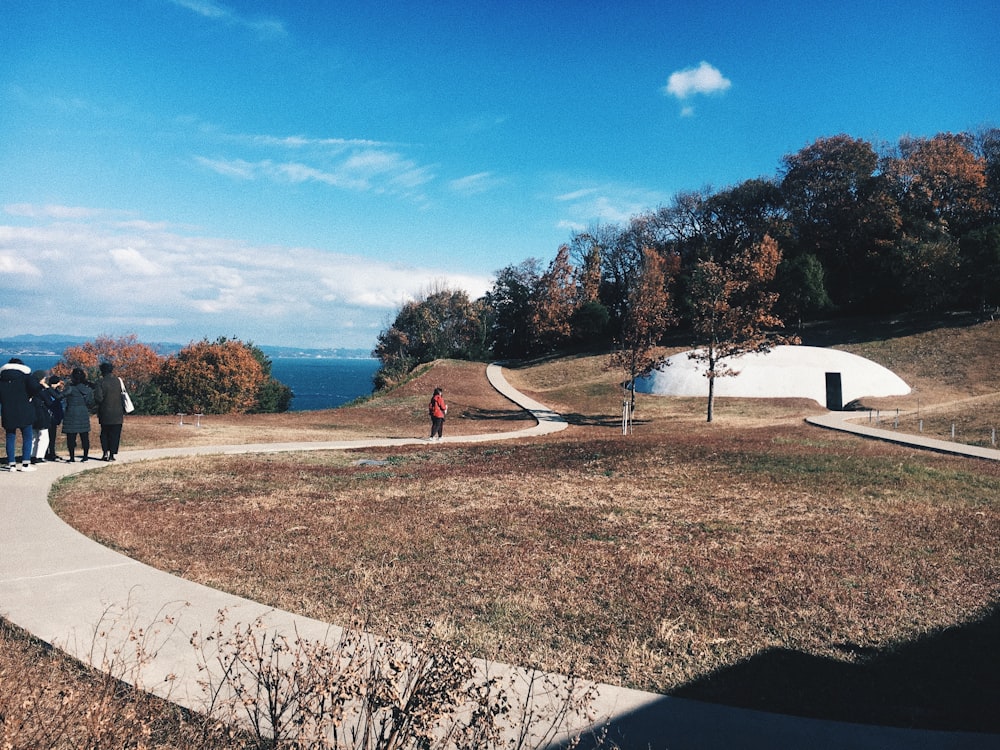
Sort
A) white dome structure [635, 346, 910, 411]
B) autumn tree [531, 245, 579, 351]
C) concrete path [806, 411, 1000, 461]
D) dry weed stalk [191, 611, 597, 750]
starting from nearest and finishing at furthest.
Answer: dry weed stalk [191, 611, 597, 750] → concrete path [806, 411, 1000, 461] → white dome structure [635, 346, 910, 411] → autumn tree [531, 245, 579, 351]

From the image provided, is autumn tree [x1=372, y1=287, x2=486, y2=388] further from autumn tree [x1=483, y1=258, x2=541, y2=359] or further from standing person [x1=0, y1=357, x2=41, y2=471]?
standing person [x1=0, y1=357, x2=41, y2=471]

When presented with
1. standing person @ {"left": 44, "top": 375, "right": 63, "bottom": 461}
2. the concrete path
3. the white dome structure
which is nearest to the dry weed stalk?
standing person @ {"left": 44, "top": 375, "right": 63, "bottom": 461}

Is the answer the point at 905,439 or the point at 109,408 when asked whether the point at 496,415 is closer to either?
the point at 905,439

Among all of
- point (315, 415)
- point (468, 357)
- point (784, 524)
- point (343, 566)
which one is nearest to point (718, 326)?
point (315, 415)

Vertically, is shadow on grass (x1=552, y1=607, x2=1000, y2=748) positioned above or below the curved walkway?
below

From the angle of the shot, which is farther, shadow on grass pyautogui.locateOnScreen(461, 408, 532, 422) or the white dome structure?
the white dome structure

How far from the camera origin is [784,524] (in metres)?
9.76

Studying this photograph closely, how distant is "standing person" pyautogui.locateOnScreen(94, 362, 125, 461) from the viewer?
45.4 feet

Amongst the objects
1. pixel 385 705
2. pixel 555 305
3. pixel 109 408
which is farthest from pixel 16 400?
pixel 555 305

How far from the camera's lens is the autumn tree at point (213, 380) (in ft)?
196

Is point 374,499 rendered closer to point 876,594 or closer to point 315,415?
point 876,594

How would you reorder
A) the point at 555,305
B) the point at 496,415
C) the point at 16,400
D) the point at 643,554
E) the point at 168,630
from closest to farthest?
1. the point at 168,630
2. the point at 643,554
3. the point at 16,400
4. the point at 496,415
5. the point at 555,305

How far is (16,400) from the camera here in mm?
11883

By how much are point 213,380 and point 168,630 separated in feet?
197
